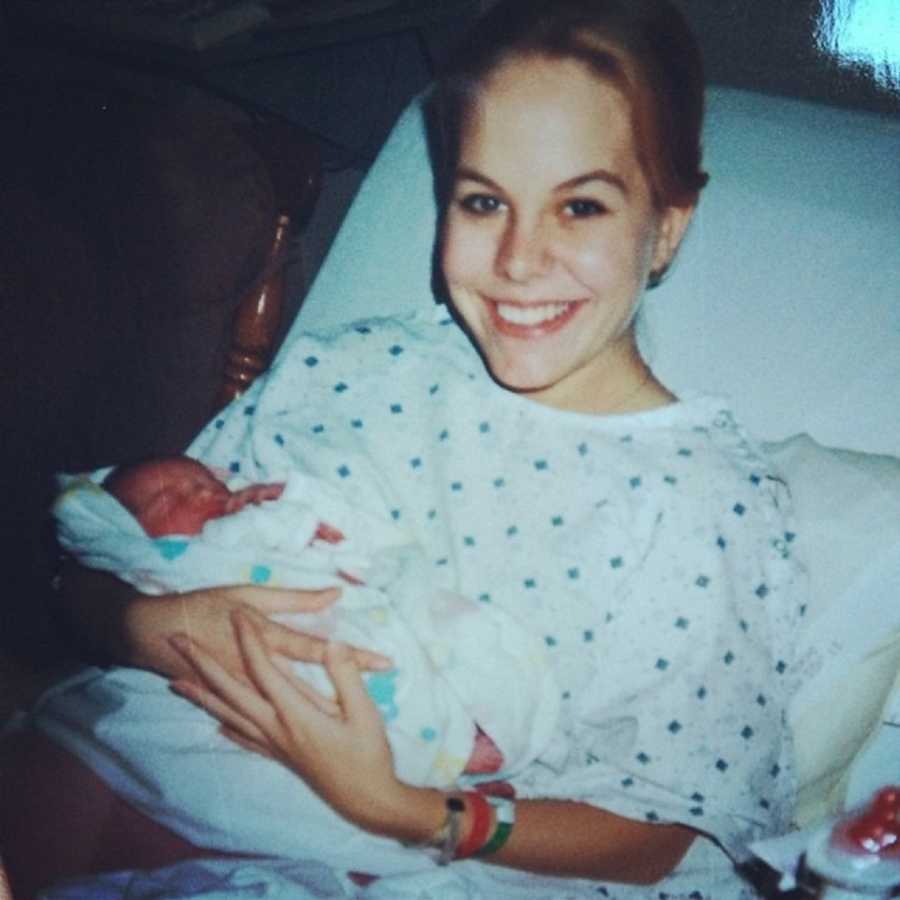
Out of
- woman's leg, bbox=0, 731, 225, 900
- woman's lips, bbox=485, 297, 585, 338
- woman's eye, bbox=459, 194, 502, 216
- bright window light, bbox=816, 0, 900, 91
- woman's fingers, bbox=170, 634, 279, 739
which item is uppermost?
bright window light, bbox=816, 0, 900, 91

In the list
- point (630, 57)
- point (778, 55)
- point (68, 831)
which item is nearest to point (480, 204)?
point (630, 57)

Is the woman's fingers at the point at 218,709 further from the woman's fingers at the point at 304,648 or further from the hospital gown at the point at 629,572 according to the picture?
the hospital gown at the point at 629,572

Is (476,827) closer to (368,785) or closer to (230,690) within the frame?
(368,785)

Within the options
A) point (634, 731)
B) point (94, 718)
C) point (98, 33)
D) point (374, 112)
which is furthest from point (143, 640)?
point (374, 112)

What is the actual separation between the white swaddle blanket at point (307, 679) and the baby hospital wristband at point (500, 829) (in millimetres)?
33

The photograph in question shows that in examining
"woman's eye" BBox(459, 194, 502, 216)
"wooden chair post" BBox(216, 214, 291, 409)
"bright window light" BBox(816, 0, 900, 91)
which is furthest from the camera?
"wooden chair post" BBox(216, 214, 291, 409)

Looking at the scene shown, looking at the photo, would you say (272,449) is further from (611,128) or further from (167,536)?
(611,128)

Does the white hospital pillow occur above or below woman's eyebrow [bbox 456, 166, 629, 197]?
below

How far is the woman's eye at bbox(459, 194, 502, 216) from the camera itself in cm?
69

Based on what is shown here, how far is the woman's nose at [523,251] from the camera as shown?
0.67m

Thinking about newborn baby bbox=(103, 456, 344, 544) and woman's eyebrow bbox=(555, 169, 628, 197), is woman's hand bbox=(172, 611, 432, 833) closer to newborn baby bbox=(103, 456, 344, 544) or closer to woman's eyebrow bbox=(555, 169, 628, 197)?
newborn baby bbox=(103, 456, 344, 544)

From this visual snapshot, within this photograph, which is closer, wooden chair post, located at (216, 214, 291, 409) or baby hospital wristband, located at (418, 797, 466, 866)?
baby hospital wristband, located at (418, 797, 466, 866)

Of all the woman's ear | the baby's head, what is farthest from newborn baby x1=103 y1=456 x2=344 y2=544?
the woman's ear

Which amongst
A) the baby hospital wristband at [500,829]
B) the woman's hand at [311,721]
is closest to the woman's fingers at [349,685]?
the woman's hand at [311,721]
